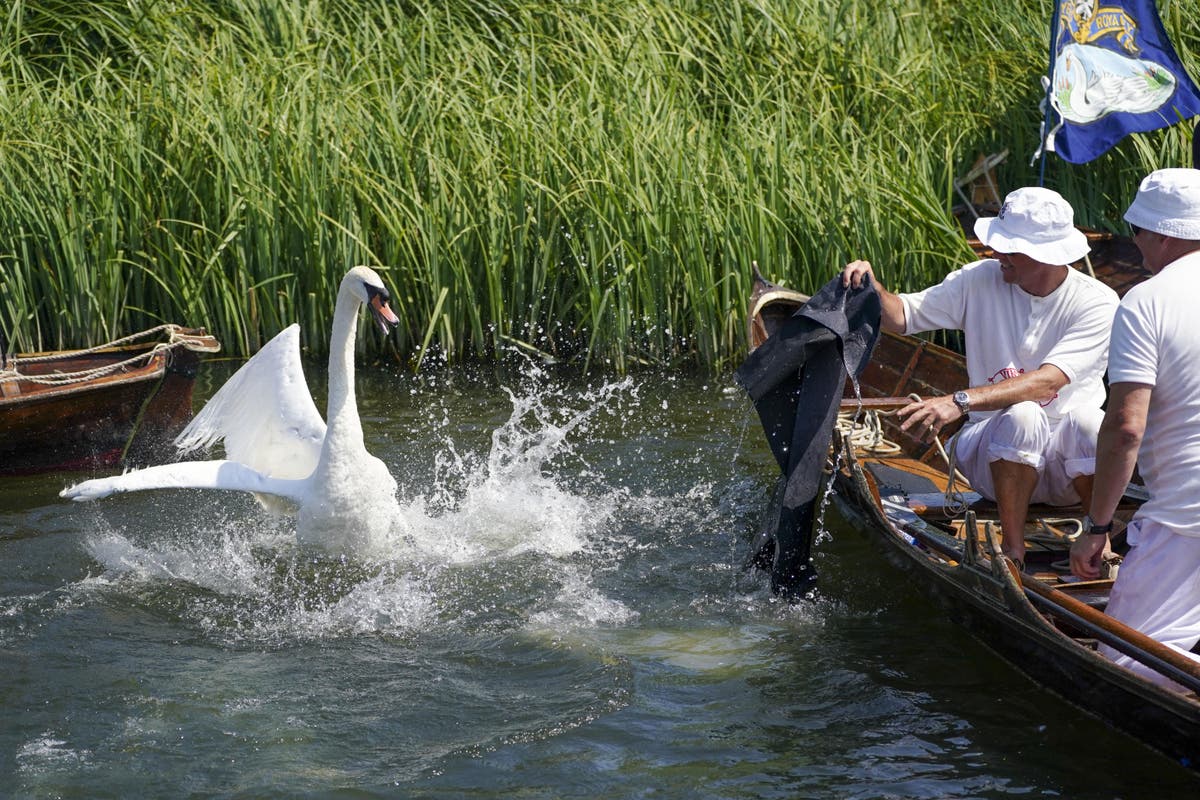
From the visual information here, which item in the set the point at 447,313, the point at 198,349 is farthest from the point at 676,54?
the point at 198,349

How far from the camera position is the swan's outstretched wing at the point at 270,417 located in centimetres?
653

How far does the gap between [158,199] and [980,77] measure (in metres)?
6.44

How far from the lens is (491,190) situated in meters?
9.49

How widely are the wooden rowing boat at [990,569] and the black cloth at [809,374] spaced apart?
0.29 meters

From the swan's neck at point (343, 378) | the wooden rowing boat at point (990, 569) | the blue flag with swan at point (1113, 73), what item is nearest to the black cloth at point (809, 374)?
the wooden rowing boat at point (990, 569)

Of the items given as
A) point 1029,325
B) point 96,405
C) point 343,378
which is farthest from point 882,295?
point 96,405

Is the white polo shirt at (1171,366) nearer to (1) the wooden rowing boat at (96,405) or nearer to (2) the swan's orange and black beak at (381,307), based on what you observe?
(2) the swan's orange and black beak at (381,307)

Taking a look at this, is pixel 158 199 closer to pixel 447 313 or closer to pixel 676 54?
pixel 447 313

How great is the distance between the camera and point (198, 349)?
8.12m

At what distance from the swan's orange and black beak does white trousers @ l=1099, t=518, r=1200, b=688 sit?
305cm

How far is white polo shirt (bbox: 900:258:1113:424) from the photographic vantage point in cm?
539

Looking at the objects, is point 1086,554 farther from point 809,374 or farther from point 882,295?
point 882,295

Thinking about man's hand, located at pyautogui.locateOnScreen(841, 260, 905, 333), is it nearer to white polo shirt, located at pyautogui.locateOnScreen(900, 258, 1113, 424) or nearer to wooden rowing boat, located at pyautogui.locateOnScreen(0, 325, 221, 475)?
white polo shirt, located at pyautogui.locateOnScreen(900, 258, 1113, 424)

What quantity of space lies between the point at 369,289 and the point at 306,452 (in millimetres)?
1059
